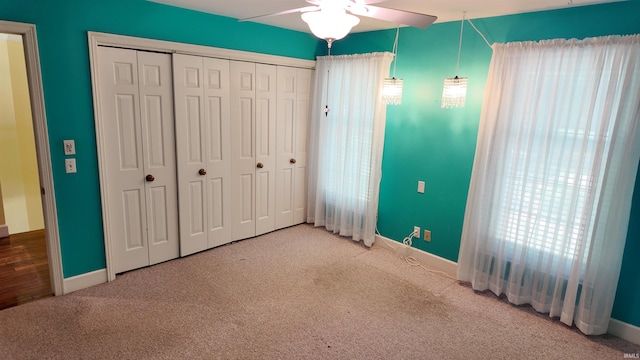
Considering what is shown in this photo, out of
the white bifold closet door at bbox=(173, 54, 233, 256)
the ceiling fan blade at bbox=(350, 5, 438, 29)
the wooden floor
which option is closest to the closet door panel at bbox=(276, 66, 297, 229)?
the white bifold closet door at bbox=(173, 54, 233, 256)

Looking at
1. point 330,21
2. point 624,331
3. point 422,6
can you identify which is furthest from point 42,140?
point 624,331

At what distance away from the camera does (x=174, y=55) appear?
3.32 metres

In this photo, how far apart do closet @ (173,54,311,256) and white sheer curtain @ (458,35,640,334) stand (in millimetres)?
2189

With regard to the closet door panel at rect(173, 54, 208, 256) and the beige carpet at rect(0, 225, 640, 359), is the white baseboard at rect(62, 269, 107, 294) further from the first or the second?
the closet door panel at rect(173, 54, 208, 256)

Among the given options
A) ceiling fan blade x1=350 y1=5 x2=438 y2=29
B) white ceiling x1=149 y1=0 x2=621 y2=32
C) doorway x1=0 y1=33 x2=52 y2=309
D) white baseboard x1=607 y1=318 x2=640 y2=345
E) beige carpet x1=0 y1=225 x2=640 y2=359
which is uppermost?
white ceiling x1=149 y1=0 x2=621 y2=32

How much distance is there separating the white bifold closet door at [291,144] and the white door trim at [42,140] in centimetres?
225

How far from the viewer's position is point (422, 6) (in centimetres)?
286

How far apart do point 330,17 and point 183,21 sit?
6.86ft

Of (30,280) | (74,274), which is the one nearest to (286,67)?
(74,274)

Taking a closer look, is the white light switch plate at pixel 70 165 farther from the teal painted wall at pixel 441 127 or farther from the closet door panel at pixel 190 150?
the teal painted wall at pixel 441 127

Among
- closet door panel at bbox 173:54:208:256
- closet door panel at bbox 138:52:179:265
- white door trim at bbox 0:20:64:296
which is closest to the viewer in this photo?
white door trim at bbox 0:20:64:296

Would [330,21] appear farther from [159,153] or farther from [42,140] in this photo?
[42,140]

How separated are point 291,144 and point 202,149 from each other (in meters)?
1.19

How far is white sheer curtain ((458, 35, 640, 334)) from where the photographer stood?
250cm
